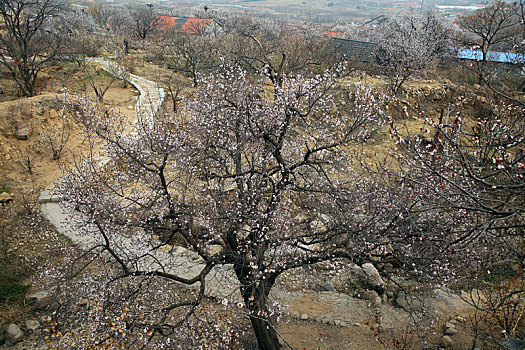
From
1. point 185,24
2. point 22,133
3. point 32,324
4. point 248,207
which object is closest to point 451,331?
point 248,207

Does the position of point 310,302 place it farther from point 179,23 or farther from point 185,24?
point 179,23

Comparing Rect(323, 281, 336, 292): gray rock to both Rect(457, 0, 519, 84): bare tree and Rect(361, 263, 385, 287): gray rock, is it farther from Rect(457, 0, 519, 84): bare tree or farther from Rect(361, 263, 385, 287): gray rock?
Rect(457, 0, 519, 84): bare tree

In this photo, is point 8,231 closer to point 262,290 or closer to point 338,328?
point 262,290

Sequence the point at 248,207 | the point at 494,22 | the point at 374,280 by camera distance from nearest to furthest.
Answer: the point at 248,207
the point at 374,280
the point at 494,22

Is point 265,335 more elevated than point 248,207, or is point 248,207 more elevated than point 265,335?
point 248,207

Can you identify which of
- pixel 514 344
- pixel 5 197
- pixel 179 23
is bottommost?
pixel 5 197

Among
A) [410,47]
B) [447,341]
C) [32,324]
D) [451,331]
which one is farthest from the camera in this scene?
[410,47]

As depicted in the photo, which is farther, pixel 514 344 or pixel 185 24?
pixel 185 24
